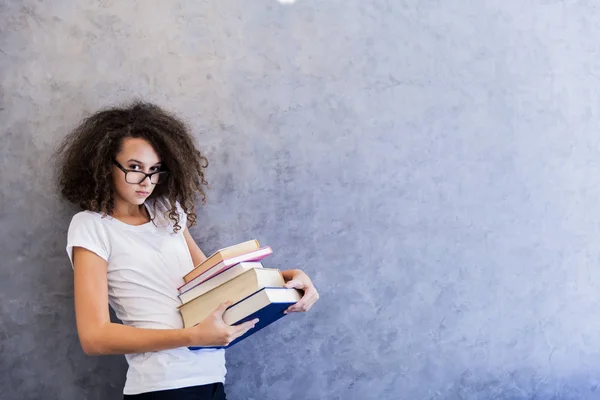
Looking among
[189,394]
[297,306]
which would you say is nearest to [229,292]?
[297,306]

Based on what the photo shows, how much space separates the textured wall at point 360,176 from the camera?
169 centimetres

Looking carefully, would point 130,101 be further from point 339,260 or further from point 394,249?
point 394,249

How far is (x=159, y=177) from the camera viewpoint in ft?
5.27

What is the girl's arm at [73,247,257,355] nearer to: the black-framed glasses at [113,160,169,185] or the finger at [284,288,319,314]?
the finger at [284,288,319,314]

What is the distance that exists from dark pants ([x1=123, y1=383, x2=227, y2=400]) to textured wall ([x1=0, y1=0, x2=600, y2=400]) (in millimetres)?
288

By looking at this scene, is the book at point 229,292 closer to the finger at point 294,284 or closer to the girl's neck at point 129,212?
the finger at point 294,284

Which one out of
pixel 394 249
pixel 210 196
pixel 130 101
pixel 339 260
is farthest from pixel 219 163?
pixel 394 249

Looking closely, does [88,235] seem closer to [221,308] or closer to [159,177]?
[159,177]

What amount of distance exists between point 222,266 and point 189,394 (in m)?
0.31

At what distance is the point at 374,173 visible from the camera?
6.41 ft

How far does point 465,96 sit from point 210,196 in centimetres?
83

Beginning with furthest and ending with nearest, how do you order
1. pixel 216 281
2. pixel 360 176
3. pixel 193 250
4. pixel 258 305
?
pixel 360 176, pixel 193 250, pixel 216 281, pixel 258 305

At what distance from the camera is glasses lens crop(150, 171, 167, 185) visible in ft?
5.10

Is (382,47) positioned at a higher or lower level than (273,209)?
higher
